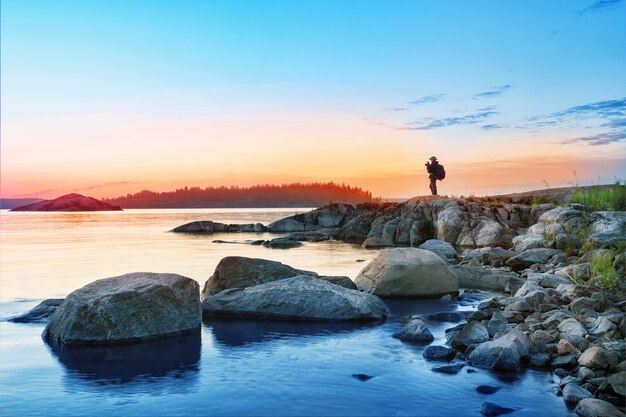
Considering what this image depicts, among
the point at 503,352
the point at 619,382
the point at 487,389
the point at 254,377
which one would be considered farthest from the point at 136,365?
the point at 619,382

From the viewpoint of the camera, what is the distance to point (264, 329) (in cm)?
1366

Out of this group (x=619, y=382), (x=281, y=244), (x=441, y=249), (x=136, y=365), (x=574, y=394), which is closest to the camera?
(x=619, y=382)

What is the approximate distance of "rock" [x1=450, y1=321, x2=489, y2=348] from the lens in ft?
37.4

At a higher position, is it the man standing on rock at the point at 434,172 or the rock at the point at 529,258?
the man standing on rock at the point at 434,172

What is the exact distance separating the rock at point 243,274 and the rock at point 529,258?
34.1ft

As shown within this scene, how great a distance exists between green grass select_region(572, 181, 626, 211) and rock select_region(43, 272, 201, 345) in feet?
84.9

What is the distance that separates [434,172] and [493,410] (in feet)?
148

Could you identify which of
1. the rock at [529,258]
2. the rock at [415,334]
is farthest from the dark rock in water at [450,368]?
the rock at [529,258]

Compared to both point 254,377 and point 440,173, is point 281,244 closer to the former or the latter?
point 440,173

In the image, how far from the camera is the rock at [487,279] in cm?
1875

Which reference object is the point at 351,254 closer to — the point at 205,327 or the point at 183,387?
the point at 205,327

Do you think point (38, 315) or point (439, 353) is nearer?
point (439, 353)

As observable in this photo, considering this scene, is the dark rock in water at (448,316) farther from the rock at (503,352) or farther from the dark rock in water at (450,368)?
the dark rock in water at (450,368)

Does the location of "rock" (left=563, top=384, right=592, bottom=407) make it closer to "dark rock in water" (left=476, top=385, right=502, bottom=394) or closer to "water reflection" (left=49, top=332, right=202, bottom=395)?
"dark rock in water" (left=476, top=385, right=502, bottom=394)
